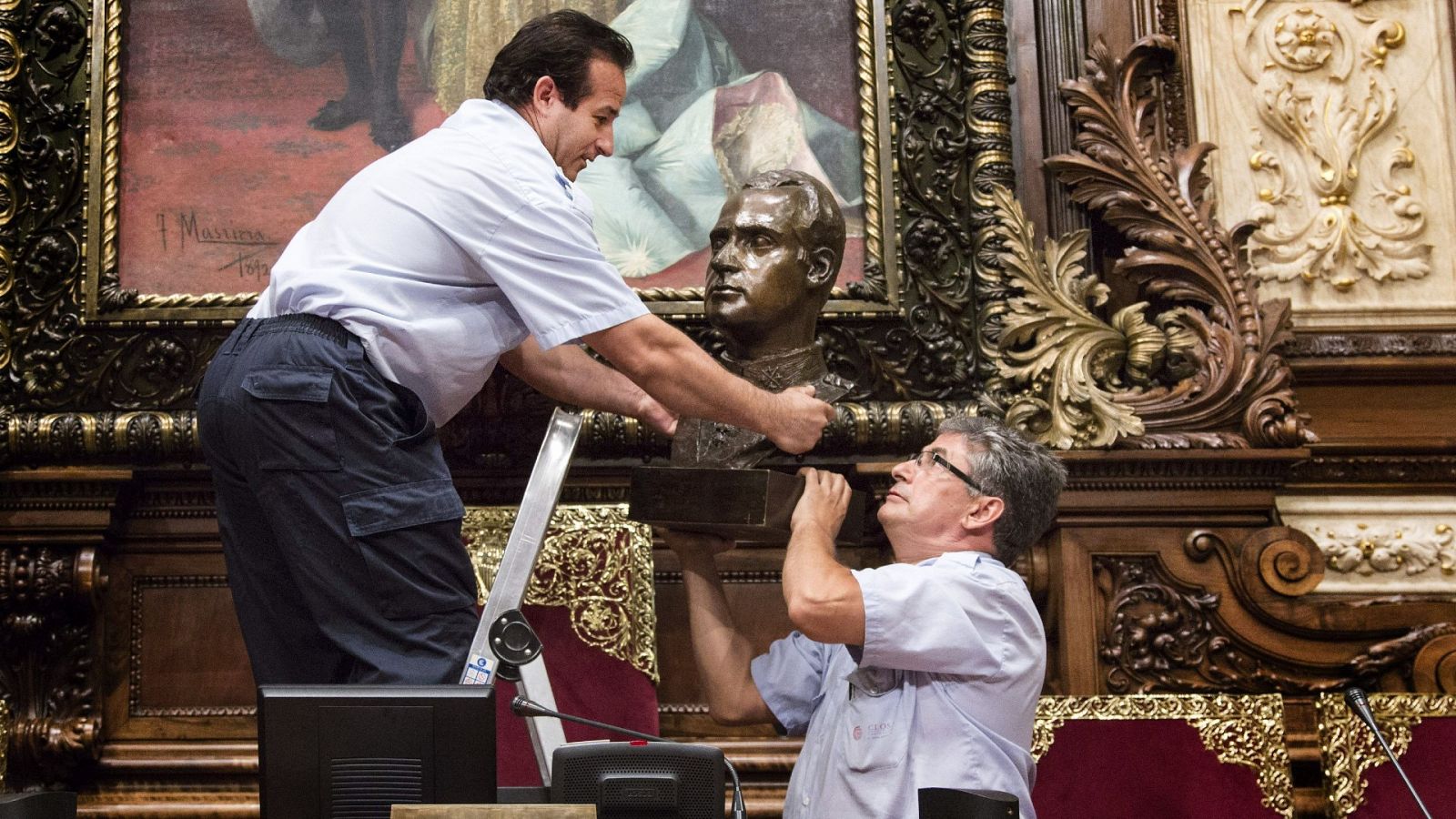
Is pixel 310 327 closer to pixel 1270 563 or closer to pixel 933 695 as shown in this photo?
pixel 933 695

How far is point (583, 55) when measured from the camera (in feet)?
8.55

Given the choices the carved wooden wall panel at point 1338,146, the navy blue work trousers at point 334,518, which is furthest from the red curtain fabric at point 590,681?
the carved wooden wall panel at point 1338,146

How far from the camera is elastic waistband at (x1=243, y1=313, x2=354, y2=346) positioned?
7.56 feet

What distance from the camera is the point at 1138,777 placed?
3.04 meters

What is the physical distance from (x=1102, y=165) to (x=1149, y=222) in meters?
0.18

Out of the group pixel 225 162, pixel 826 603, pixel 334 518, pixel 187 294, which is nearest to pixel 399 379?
pixel 334 518

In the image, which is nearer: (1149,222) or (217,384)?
(217,384)

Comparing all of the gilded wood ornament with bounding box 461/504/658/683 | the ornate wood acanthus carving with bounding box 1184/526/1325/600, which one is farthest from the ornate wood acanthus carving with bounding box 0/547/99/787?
the ornate wood acanthus carving with bounding box 1184/526/1325/600

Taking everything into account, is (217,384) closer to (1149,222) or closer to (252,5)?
(252,5)

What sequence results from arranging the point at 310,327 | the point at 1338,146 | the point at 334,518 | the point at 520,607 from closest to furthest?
the point at 334,518, the point at 310,327, the point at 520,607, the point at 1338,146

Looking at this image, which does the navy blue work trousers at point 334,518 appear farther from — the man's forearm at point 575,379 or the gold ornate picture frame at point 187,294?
the gold ornate picture frame at point 187,294

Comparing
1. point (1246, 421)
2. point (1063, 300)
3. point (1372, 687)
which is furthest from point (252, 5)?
point (1372, 687)

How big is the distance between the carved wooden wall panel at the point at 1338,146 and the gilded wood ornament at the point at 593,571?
172cm

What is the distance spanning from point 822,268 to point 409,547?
3.34 feet
